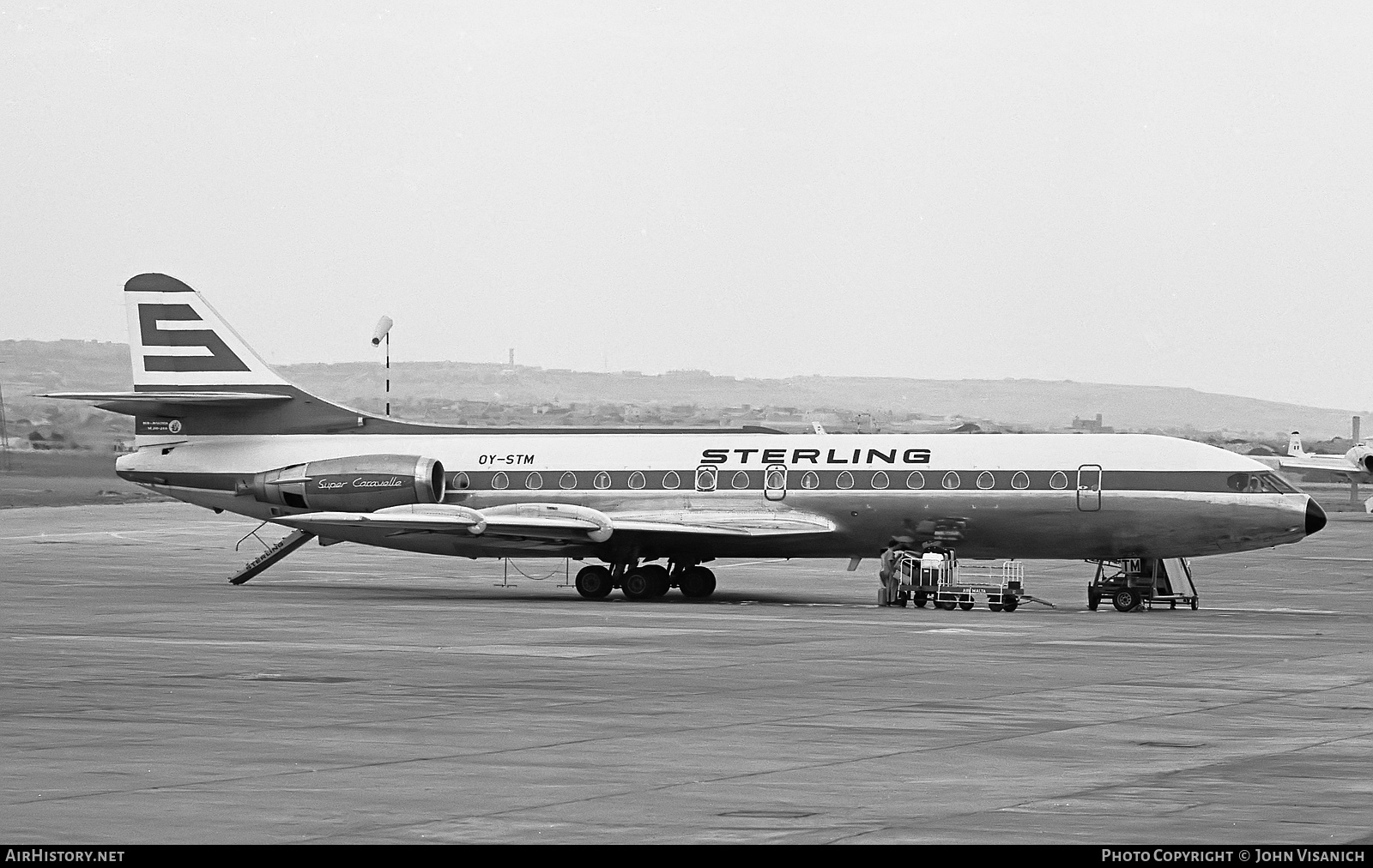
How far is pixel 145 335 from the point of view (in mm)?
43688

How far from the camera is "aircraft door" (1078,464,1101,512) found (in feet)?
123

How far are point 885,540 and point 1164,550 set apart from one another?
566 cm

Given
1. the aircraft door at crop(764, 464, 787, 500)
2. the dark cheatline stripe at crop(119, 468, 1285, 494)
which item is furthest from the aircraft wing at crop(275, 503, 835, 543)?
Answer: the dark cheatline stripe at crop(119, 468, 1285, 494)

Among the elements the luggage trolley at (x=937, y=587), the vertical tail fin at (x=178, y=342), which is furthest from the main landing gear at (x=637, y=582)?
the vertical tail fin at (x=178, y=342)

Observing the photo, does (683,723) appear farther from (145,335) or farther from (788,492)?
(145,335)

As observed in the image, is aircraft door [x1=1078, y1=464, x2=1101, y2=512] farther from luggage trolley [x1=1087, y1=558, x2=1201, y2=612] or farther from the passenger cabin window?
the passenger cabin window

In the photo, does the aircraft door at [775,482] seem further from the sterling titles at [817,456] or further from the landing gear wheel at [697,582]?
the landing gear wheel at [697,582]

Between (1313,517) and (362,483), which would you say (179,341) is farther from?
(1313,517)

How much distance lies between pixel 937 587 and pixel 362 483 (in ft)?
41.8

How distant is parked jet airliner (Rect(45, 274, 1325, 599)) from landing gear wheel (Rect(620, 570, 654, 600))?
0.03 meters

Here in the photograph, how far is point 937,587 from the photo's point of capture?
37.0 m

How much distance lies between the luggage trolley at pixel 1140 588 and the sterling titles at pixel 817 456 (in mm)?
4390

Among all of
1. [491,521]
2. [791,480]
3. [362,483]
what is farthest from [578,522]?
[362,483]

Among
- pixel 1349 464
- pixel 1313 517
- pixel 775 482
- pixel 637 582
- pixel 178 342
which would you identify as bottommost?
pixel 637 582
